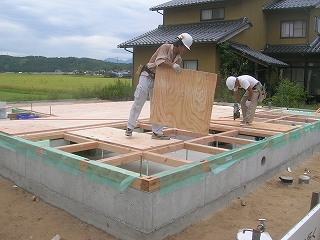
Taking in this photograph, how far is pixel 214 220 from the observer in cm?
323

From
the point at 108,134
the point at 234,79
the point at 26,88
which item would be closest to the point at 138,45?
the point at 26,88

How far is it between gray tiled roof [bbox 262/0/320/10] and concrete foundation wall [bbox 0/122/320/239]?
38.2 feet

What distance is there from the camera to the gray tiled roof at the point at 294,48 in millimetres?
14125

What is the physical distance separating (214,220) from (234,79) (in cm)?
291

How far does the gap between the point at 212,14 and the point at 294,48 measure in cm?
384

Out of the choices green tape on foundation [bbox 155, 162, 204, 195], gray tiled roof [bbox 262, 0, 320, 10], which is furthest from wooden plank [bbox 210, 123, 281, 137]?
gray tiled roof [bbox 262, 0, 320, 10]

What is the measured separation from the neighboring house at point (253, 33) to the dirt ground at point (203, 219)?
→ 371 inches

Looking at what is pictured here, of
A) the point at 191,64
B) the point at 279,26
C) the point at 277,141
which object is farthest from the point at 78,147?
the point at 279,26

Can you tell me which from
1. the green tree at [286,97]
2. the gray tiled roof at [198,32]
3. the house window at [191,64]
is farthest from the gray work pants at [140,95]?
the house window at [191,64]

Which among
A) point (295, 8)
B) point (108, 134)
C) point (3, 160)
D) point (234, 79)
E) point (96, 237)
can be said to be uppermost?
Answer: point (295, 8)

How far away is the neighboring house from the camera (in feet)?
44.0

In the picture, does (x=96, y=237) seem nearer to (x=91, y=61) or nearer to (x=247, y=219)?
(x=247, y=219)

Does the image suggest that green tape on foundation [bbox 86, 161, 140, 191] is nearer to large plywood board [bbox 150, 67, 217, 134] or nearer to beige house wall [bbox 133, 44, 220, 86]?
large plywood board [bbox 150, 67, 217, 134]

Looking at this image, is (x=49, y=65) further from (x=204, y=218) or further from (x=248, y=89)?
(x=204, y=218)
